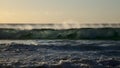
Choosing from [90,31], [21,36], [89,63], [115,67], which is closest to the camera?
[115,67]

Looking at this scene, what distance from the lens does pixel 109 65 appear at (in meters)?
15.0

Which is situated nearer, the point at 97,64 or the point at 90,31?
the point at 97,64

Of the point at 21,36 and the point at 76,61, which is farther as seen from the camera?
the point at 21,36

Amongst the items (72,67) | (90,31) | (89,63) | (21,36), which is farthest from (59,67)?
(90,31)

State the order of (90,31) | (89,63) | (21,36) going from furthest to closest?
(90,31), (21,36), (89,63)

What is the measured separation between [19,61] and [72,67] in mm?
2900

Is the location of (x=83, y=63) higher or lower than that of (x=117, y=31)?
higher

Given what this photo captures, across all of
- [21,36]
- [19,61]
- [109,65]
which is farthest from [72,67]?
[21,36]

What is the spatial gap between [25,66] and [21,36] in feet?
104

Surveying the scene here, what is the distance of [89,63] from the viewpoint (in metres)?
15.6

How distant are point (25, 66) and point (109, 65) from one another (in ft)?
11.5

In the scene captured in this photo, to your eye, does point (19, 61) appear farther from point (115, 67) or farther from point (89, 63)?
point (115, 67)

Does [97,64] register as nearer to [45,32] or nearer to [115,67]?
[115,67]

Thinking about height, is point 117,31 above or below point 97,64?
below
